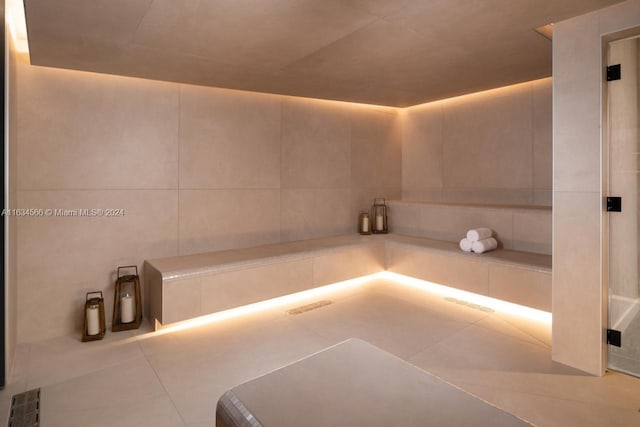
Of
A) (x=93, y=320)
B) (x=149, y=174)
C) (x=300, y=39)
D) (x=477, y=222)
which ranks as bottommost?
(x=93, y=320)

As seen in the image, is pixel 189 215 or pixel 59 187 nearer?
pixel 59 187

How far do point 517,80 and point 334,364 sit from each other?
354 cm

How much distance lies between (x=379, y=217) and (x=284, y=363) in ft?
9.15

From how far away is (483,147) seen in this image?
14.3 feet

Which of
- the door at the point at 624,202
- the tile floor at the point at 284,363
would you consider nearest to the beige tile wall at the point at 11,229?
the tile floor at the point at 284,363

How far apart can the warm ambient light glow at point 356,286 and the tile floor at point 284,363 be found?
0.35 ft

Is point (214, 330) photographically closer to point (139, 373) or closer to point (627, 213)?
point (139, 373)

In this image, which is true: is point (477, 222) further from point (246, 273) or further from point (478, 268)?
point (246, 273)

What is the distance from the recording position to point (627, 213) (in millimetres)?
2201

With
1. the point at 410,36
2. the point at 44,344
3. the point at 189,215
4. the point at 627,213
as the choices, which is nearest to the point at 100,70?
the point at 189,215

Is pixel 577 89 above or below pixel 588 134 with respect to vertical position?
above

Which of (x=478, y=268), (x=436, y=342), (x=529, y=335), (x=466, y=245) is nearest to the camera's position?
(x=436, y=342)

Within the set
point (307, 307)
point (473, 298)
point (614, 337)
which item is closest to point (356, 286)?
point (307, 307)

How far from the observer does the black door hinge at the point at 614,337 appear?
88.7 inches
